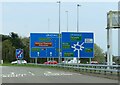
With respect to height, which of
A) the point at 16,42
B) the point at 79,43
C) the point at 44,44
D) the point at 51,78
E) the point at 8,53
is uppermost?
the point at 16,42

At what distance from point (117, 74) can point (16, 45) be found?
356ft

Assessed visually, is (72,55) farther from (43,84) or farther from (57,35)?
(43,84)

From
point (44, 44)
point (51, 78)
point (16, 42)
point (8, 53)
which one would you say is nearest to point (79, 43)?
point (44, 44)

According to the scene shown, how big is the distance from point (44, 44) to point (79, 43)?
438 inches

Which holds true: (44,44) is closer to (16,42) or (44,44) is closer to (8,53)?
(8,53)

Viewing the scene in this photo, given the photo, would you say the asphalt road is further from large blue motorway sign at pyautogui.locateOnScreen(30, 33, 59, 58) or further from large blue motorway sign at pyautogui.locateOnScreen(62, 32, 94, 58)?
large blue motorway sign at pyautogui.locateOnScreen(30, 33, 59, 58)

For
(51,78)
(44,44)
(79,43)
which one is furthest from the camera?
(44,44)

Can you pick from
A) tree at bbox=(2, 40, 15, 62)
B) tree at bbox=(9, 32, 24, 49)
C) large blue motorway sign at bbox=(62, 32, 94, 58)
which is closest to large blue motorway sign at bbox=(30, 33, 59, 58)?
large blue motorway sign at bbox=(62, 32, 94, 58)

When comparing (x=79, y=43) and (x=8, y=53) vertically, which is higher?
(x=79, y=43)

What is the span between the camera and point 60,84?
19875 mm

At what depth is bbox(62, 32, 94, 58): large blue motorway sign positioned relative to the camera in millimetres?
48062

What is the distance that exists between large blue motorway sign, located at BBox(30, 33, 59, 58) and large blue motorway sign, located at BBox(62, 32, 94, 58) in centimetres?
882

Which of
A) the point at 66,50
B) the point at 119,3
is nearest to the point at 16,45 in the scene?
the point at 66,50

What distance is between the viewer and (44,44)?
192 feet
